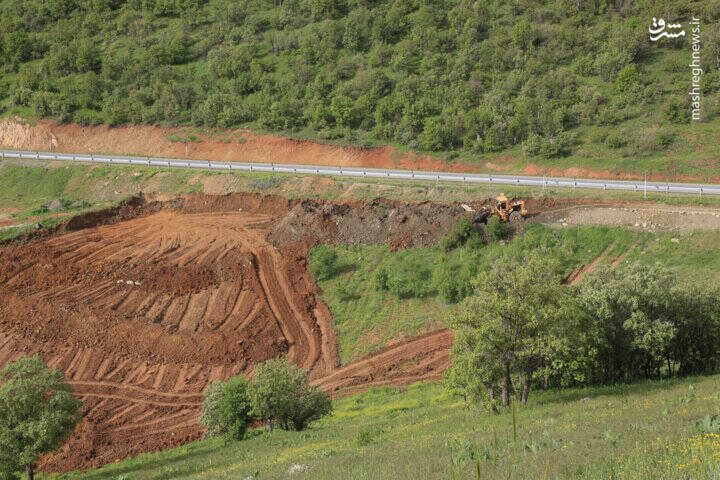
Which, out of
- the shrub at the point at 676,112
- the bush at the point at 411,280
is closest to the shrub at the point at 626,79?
the shrub at the point at 676,112

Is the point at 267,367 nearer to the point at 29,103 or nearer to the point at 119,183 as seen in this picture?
the point at 119,183

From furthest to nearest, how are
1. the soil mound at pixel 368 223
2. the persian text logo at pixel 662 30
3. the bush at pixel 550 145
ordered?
the persian text logo at pixel 662 30, the bush at pixel 550 145, the soil mound at pixel 368 223

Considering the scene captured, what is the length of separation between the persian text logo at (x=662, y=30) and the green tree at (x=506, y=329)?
206 ft

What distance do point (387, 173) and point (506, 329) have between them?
3761 cm

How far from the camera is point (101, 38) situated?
315 feet

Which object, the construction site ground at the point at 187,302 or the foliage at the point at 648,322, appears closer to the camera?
the foliage at the point at 648,322

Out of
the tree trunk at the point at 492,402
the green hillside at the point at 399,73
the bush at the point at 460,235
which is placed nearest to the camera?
the tree trunk at the point at 492,402

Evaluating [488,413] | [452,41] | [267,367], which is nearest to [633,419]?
[488,413]

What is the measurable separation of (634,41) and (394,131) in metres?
33.0

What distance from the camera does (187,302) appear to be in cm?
4222

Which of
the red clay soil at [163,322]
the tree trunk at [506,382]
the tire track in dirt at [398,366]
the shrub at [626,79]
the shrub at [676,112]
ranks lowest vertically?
the tire track in dirt at [398,366]

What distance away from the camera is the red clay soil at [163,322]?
3231cm

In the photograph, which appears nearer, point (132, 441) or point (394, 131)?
point (132, 441)

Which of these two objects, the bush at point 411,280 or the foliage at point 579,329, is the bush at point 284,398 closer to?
the foliage at point 579,329
